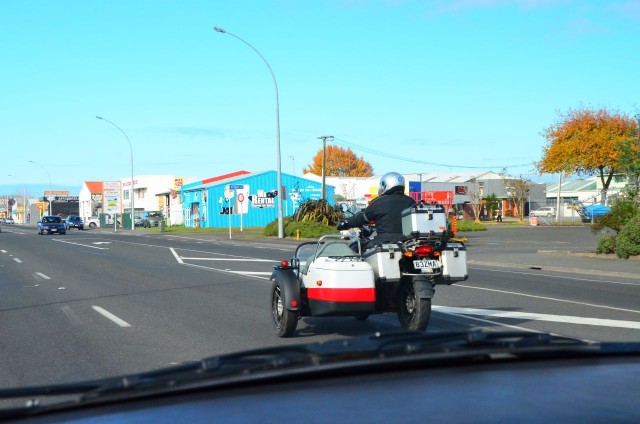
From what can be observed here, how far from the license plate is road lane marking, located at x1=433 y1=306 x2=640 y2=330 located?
312 centimetres

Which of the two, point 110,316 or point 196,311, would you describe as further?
point 196,311

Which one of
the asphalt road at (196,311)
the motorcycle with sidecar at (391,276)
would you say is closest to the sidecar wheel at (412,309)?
the motorcycle with sidecar at (391,276)

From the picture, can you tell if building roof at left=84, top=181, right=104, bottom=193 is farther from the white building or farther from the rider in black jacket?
the rider in black jacket

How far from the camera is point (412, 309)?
29.1 feet

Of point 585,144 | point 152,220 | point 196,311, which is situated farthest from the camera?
point 152,220

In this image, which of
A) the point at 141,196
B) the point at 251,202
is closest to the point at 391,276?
the point at 251,202

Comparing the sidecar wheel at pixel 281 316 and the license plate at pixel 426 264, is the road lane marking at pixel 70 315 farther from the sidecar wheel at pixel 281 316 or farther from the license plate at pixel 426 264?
the license plate at pixel 426 264

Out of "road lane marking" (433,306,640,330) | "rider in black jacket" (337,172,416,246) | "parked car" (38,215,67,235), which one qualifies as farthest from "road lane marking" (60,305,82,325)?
"parked car" (38,215,67,235)

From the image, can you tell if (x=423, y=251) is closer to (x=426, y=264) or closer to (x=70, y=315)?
(x=426, y=264)

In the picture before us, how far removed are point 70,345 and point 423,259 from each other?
4.28 m

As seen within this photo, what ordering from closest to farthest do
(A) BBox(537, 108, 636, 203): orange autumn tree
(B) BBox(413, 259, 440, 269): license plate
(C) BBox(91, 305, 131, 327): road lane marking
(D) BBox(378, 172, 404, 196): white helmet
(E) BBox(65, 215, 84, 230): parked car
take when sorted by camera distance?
(B) BBox(413, 259, 440, 269): license plate < (D) BBox(378, 172, 404, 196): white helmet < (C) BBox(91, 305, 131, 327): road lane marking < (A) BBox(537, 108, 636, 203): orange autumn tree < (E) BBox(65, 215, 84, 230): parked car

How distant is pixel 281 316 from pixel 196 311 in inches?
127

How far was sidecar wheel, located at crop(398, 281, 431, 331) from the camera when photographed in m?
8.63

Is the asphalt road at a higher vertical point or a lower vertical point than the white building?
lower
